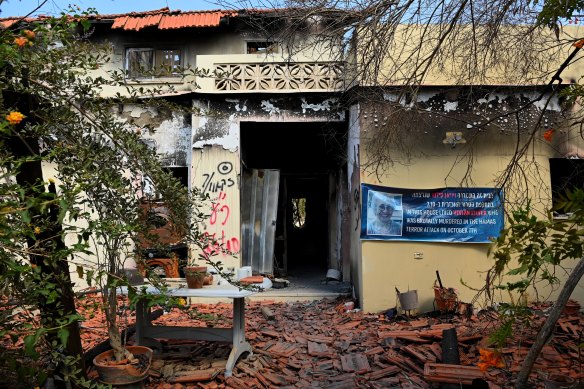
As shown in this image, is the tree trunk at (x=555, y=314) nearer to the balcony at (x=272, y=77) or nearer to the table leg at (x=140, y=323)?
the table leg at (x=140, y=323)

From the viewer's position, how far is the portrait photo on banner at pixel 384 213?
309 inches

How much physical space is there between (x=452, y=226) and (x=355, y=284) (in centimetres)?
224

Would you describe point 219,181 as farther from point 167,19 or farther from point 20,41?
point 20,41

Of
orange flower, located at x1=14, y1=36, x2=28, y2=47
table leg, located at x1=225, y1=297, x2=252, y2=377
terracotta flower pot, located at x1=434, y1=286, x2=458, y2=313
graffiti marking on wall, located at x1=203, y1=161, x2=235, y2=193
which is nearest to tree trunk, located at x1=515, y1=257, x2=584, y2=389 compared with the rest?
A: table leg, located at x1=225, y1=297, x2=252, y2=377

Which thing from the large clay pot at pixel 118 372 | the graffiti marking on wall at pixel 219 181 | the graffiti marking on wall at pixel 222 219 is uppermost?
the graffiti marking on wall at pixel 219 181

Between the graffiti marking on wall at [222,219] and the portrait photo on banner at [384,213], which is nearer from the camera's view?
the portrait photo on banner at [384,213]

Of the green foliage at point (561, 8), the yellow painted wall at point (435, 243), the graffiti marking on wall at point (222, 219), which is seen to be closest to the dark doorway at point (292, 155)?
the graffiti marking on wall at point (222, 219)

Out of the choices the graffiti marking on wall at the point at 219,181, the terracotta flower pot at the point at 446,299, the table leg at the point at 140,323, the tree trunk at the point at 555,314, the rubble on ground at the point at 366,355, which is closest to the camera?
the tree trunk at the point at 555,314

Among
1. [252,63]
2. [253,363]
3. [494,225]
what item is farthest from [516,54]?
[253,363]

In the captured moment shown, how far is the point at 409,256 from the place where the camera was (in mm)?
7828

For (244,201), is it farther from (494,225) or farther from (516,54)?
(516,54)

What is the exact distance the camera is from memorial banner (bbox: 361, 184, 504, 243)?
7.79 m

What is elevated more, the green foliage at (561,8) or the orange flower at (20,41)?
the green foliage at (561,8)

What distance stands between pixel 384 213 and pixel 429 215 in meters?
0.83
